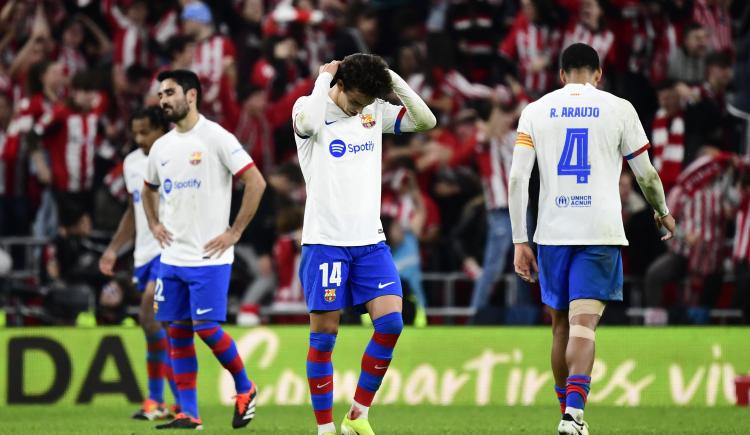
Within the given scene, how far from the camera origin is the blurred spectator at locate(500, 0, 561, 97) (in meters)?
16.9

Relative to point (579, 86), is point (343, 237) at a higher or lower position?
lower

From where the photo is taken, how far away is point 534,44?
17062mm

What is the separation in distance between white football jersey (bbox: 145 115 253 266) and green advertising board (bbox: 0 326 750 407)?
11.7 ft

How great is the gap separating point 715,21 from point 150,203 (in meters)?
8.62

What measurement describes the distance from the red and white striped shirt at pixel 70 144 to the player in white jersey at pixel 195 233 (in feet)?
20.8

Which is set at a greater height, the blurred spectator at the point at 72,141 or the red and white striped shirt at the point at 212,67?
the red and white striped shirt at the point at 212,67

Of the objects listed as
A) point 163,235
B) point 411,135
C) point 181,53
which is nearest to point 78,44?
point 181,53

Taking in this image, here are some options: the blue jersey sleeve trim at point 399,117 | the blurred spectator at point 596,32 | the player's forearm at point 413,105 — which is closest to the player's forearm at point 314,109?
the player's forearm at point 413,105

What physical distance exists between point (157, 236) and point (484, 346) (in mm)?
4384

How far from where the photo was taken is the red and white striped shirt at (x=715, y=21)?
17.0m

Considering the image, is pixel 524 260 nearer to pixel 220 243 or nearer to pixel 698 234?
pixel 220 243

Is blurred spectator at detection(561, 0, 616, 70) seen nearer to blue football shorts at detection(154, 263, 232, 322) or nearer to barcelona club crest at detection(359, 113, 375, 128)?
blue football shorts at detection(154, 263, 232, 322)

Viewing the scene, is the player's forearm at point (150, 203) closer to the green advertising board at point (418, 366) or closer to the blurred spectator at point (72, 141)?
the green advertising board at point (418, 366)

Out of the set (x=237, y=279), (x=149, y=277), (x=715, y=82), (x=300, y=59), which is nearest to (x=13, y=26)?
(x=300, y=59)
